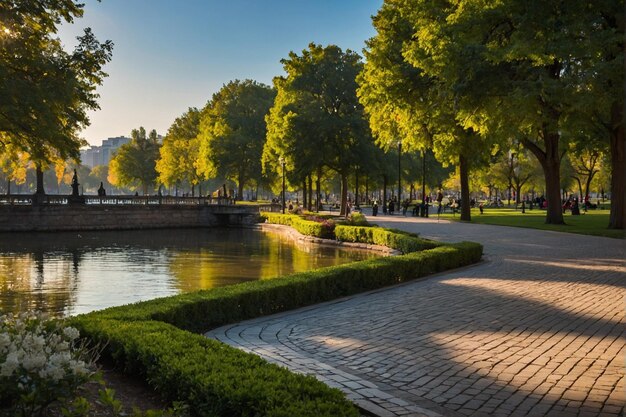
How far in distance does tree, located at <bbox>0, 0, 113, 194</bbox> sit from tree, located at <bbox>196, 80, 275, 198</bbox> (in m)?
30.2

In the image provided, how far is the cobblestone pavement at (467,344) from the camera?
19.6 ft

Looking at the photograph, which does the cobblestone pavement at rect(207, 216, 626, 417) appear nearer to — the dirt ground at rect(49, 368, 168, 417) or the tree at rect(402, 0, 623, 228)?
the dirt ground at rect(49, 368, 168, 417)

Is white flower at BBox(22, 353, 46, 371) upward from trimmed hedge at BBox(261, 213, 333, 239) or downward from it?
upward

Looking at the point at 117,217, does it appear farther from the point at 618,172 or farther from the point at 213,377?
the point at 213,377

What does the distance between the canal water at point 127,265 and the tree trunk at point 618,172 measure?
13683 millimetres

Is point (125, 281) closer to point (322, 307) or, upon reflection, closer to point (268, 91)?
point (322, 307)

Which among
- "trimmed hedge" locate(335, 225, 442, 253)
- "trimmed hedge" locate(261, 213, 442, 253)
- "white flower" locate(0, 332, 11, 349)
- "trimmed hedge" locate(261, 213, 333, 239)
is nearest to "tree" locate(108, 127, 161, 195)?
"trimmed hedge" locate(261, 213, 333, 239)

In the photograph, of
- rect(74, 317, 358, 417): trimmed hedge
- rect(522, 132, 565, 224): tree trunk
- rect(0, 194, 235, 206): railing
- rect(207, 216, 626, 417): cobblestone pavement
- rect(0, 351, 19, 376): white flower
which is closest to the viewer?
rect(0, 351, 19, 376): white flower

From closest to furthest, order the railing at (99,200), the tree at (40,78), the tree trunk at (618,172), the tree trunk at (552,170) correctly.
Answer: the tree at (40,78)
the tree trunk at (618,172)
the tree trunk at (552,170)
the railing at (99,200)

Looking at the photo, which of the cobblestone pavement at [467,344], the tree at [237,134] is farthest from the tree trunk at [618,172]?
the tree at [237,134]

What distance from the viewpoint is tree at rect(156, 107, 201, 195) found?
75125 mm

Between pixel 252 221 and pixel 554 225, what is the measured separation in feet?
92.6

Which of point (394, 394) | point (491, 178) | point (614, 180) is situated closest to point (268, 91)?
point (491, 178)

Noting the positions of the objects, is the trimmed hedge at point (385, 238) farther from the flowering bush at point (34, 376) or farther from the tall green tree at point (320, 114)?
the flowering bush at point (34, 376)
